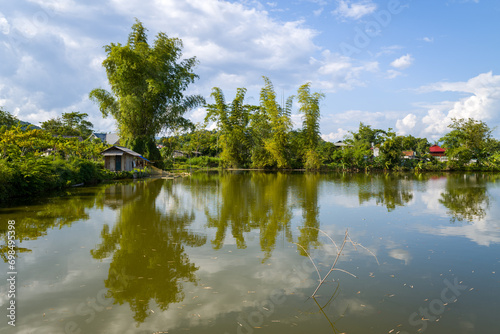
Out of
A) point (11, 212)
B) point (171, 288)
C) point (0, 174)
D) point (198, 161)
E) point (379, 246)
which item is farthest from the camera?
point (198, 161)

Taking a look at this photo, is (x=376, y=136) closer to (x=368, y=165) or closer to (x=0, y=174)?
(x=368, y=165)

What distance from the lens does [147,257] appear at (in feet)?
16.7

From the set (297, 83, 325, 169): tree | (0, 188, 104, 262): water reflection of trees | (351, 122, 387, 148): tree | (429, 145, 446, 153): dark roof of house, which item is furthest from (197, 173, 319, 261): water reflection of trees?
(429, 145, 446, 153): dark roof of house

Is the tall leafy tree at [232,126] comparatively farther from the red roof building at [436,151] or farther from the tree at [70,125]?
the red roof building at [436,151]

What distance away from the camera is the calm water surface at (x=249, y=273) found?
323cm

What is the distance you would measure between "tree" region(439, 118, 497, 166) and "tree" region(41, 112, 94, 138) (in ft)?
142

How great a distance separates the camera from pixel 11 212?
8.59 m

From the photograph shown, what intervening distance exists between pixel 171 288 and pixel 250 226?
3.58 meters

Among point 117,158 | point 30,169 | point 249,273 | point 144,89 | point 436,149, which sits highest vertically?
point 144,89

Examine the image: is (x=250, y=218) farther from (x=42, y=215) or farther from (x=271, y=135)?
(x=271, y=135)

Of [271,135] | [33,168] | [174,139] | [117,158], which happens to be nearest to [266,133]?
[271,135]

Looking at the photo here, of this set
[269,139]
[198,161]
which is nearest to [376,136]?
[269,139]

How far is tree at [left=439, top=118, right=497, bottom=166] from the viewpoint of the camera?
112 feet

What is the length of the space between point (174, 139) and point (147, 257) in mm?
34460
